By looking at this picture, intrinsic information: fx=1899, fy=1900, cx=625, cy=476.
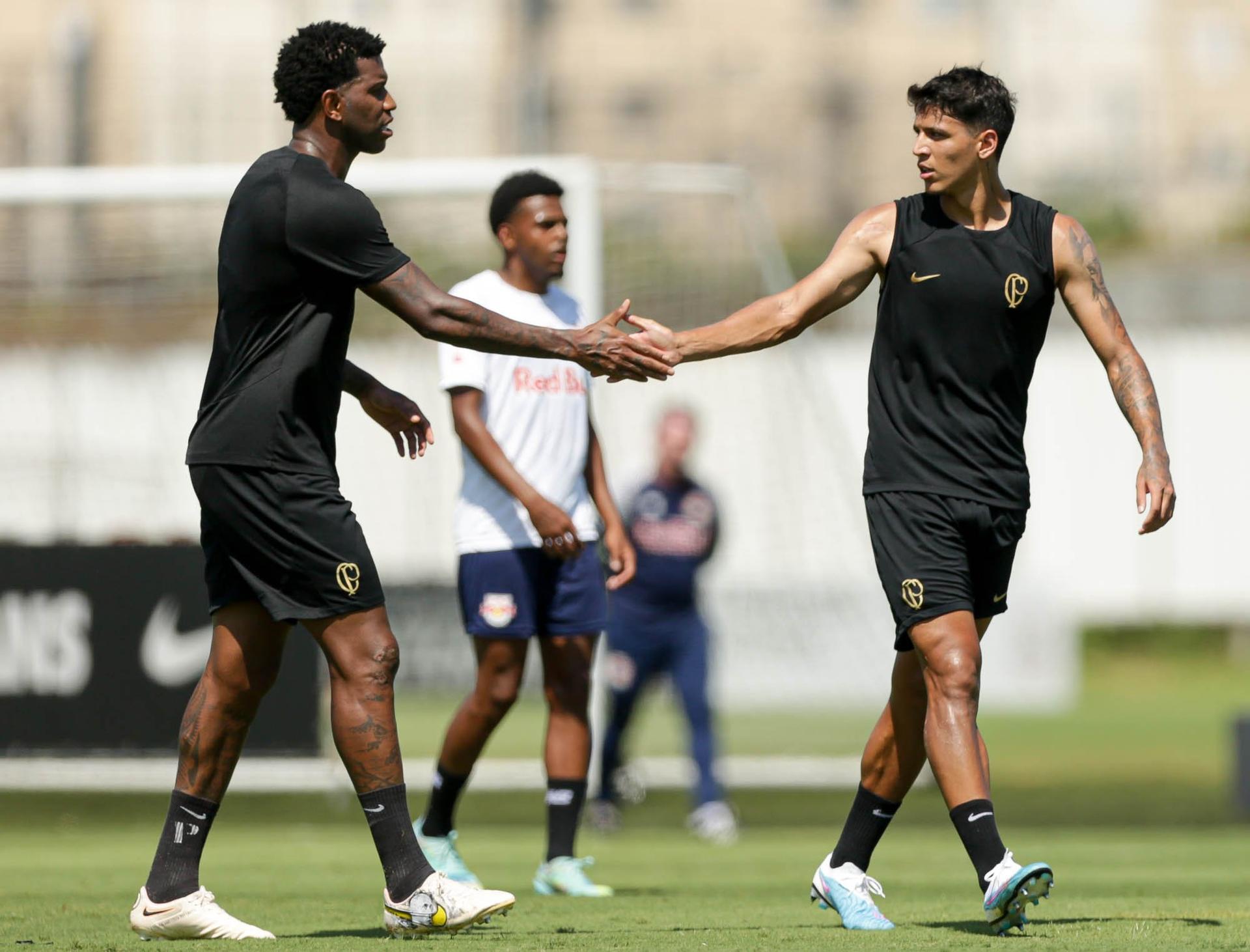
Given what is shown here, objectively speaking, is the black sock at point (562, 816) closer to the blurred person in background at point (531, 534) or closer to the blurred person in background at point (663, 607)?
the blurred person in background at point (531, 534)

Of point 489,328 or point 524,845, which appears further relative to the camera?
point 524,845

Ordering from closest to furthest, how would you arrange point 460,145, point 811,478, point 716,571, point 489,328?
1. point 489,328
2. point 811,478
3. point 460,145
4. point 716,571

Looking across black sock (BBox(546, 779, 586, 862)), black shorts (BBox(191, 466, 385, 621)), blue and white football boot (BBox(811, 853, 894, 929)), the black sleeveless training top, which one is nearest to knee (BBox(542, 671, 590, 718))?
black sock (BBox(546, 779, 586, 862))

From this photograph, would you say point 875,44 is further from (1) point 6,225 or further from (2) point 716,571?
(1) point 6,225

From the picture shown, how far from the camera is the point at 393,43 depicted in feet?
57.1

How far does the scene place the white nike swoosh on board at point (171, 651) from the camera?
10.2 m

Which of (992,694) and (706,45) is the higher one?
(706,45)

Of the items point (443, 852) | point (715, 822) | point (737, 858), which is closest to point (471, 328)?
point (443, 852)

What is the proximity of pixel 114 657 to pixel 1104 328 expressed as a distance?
6.36 meters

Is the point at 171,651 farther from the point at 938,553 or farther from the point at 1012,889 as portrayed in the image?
the point at 1012,889

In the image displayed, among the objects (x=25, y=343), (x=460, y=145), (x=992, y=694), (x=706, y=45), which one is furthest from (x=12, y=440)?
(x=992, y=694)

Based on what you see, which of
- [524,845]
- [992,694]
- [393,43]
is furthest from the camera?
[992,694]

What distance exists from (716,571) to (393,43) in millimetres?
6112

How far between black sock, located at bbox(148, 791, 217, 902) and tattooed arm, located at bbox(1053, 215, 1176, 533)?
281 cm
